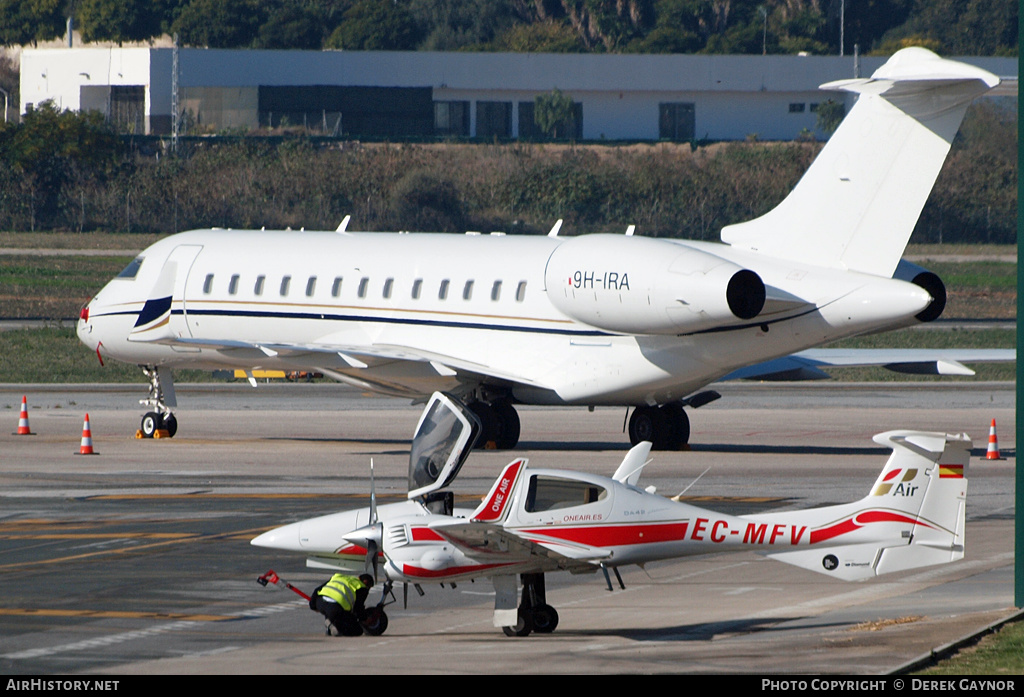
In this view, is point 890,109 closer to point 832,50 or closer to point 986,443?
point 986,443

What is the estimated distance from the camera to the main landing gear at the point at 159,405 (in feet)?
100

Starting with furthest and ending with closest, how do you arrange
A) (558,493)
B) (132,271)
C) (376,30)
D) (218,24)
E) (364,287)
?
(376,30) → (218,24) → (132,271) → (364,287) → (558,493)

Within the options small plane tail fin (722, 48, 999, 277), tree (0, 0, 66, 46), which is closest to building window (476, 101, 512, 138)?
tree (0, 0, 66, 46)

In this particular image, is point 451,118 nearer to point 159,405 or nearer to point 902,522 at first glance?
point 159,405

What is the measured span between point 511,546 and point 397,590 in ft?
12.1

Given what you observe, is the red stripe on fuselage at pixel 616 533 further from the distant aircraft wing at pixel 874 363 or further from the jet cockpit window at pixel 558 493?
the distant aircraft wing at pixel 874 363

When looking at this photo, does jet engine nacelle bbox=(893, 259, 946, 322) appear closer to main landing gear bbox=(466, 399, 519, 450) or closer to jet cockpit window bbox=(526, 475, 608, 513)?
main landing gear bbox=(466, 399, 519, 450)

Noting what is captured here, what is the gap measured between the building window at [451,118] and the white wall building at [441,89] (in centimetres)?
6

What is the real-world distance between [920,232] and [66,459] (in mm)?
55711

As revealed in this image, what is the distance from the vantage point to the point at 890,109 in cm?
2506

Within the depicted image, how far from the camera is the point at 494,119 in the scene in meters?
102

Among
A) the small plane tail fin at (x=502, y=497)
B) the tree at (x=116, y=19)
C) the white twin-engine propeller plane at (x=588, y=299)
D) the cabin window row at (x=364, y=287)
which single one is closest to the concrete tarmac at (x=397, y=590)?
the small plane tail fin at (x=502, y=497)

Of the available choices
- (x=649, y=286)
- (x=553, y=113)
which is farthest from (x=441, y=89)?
(x=649, y=286)

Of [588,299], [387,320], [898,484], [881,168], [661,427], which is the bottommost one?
[661,427]
